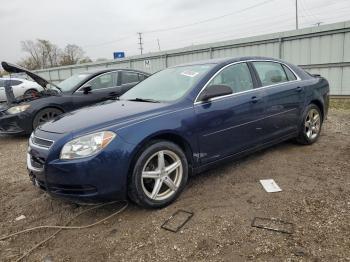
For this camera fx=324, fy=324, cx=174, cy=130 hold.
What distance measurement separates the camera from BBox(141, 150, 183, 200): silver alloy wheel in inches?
131

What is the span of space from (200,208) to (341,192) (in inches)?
60.5

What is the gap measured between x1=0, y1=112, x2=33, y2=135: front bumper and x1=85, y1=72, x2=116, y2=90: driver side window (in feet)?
5.21

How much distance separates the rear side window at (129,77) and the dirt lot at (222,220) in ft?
13.9

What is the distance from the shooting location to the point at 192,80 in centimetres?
398

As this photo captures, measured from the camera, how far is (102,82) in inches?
311

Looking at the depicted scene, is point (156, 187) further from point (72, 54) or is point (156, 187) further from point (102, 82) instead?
point (72, 54)

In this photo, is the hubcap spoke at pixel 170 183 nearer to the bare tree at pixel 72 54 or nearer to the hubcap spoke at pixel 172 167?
the hubcap spoke at pixel 172 167

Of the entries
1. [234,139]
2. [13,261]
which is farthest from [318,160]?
[13,261]

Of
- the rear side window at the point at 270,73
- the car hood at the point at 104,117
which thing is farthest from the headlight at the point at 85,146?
the rear side window at the point at 270,73

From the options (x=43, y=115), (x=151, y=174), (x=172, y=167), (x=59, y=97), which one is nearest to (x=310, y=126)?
(x=172, y=167)

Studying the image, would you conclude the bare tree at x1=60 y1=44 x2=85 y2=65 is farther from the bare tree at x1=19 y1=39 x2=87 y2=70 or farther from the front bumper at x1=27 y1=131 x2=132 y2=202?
the front bumper at x1=27 y1=131 x2=132 y2=202

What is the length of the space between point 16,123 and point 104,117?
14.8ft

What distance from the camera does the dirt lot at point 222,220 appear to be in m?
2.63

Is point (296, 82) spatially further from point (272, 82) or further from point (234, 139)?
point (234, 139)
